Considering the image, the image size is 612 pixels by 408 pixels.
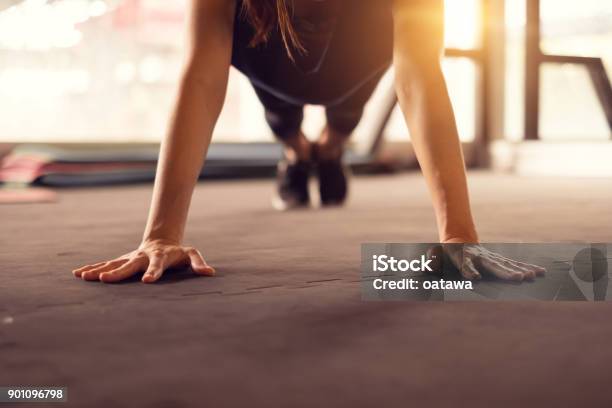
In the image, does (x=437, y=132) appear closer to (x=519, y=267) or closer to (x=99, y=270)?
(x=519, y=267)

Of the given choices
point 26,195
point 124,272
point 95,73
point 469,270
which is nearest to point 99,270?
point 124,272

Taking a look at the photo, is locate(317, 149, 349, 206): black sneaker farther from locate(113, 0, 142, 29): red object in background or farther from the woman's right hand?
locate(113, 0, 142, 29): red object in background

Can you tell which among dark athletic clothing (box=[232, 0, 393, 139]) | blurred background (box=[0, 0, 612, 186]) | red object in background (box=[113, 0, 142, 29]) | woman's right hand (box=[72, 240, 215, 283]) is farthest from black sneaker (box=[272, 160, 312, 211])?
red object in background (box=[113, 0, 142, 29])

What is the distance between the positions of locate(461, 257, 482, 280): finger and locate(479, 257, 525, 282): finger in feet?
0.06

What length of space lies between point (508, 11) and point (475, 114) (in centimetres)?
77

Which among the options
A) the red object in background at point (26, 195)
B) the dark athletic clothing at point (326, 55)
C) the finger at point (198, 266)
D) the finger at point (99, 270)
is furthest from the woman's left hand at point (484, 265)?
the red object in background at point (26, 195)

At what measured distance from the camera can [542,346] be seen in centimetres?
67

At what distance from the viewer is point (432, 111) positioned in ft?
3.63

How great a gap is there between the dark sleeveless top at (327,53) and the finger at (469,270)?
2.50 feet

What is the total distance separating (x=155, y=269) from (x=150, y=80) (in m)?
3.34

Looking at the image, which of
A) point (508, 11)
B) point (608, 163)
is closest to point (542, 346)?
point (608, 163)

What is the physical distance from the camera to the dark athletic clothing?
5.14ft

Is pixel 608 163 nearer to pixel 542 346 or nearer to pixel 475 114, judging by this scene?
pixel 475 114

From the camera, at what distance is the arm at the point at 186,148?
1.03m
